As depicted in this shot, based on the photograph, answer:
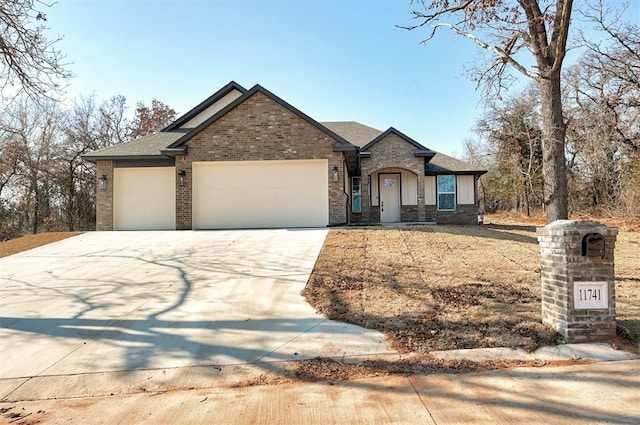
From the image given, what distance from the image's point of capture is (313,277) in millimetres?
6582

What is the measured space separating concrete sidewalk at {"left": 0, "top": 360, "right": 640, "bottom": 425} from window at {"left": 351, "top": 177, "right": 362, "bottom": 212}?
1336cm

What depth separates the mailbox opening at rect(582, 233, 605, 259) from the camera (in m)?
3.95

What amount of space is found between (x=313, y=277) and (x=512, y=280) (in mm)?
3438

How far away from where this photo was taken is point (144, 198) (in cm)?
1381

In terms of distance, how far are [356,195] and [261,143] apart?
6026mm

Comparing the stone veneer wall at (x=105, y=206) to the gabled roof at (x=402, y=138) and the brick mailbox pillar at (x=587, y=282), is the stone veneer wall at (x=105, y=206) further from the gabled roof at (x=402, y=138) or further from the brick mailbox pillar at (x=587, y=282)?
the brick mailbox pillar at (x=587, y=282)

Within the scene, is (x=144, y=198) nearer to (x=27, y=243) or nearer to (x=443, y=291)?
(x=27, y=243)

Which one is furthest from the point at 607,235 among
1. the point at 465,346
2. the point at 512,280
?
the point at 512,280

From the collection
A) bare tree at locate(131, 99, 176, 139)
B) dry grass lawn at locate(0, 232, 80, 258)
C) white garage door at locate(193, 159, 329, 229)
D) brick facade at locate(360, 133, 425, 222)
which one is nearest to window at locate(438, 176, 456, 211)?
brick facade at locate(360, 133, 425, 222)

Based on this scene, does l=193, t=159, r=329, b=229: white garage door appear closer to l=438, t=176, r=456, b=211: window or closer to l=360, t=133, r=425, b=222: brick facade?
l=360, t=133, r=425, b=222: brick facade

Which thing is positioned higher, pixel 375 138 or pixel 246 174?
pixel 375 138

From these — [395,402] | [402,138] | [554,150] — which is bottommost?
[395,402]

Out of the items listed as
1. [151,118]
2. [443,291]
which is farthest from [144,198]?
[151,118]

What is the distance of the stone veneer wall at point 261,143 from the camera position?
490 inches
